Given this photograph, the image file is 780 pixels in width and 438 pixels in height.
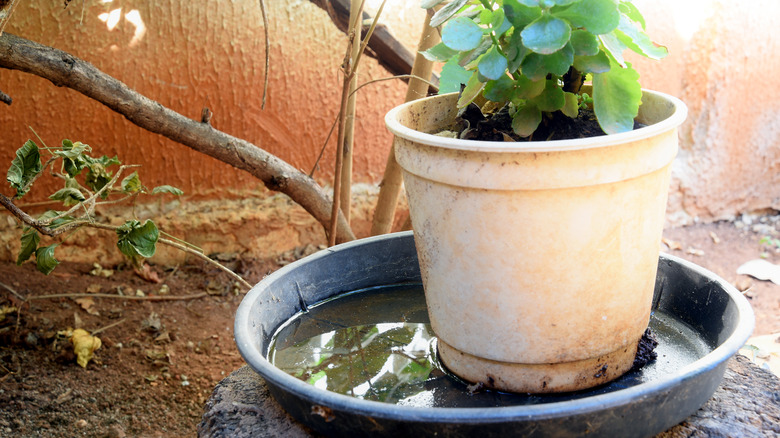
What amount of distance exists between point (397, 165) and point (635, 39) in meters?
1.00

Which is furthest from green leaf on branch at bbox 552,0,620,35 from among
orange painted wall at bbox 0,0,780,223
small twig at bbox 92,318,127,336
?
small twig at bbox 92,318,127,336

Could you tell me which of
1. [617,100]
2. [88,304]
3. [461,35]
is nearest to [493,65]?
[461,35]

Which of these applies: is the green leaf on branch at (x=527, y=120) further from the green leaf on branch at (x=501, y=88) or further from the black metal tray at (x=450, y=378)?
the black metal tray at (x=450, y=378)

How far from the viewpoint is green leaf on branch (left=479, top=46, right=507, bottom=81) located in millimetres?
932

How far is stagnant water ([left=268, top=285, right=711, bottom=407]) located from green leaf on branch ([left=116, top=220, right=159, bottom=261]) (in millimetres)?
383

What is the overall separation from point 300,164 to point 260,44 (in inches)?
18.3

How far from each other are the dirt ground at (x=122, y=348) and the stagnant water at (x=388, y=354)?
0.71 metres

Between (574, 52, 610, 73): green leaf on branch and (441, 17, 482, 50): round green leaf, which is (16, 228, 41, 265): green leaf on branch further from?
(574, 52, 610, 73): green leaf on branch

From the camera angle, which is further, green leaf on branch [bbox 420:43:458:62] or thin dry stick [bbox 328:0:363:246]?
thin dry stick [bbox 328:0:363:246]

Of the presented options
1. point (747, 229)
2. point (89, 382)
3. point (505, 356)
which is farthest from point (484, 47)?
point (747, 229)

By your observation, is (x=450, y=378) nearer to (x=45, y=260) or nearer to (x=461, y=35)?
(x=461, y=35)

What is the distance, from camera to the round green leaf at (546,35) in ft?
2.79

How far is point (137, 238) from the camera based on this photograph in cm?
143

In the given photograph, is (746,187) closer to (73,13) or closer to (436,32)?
(436,32)
